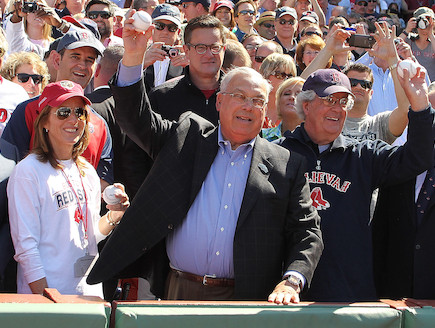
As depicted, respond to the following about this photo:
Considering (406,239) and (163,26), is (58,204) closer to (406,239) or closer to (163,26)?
(406,239)

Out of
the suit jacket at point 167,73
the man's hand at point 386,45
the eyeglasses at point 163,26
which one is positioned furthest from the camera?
the eyeglasses at point 163,26

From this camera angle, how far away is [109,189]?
11.9 ft

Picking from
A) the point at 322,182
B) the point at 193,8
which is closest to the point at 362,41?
the point at 322,182

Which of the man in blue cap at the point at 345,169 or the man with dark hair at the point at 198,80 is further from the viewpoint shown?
the man with dark hair at the point at 198,80

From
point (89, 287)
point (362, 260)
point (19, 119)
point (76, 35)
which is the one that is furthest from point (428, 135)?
point (76, 35)

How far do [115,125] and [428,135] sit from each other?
86.1 inches

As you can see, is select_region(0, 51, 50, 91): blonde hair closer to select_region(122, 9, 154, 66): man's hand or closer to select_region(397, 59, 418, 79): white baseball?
select_region(122, 9, 154, 66): man's hand

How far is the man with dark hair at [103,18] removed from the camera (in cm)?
764

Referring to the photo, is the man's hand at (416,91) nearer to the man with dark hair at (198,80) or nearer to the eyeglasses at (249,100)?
the eyeglasses at (249,100)

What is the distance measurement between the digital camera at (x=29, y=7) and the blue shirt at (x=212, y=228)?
3884 millimetres

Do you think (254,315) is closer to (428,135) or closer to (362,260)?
(362,260)

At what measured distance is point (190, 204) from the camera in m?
3.51

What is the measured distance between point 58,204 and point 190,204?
0.71 metres

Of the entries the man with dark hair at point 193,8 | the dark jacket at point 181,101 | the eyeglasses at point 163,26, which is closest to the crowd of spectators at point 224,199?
the dark jacket at point 181,101
